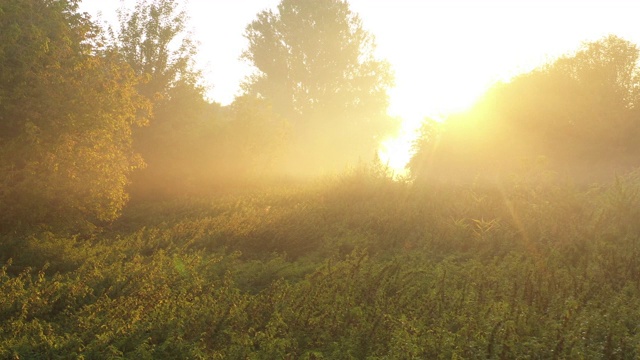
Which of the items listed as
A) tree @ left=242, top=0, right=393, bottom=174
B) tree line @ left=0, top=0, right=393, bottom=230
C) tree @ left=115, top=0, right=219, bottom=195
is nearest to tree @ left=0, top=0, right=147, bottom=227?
tree line @ left=0, top=0, right=393, bottom=230

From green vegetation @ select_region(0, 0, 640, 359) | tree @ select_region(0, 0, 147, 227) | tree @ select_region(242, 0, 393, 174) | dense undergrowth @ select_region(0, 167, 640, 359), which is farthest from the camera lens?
tree @ select_region(242, 0, 393, 174)

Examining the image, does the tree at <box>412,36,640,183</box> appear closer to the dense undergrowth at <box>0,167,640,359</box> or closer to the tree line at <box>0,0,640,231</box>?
the tree line at <box>0,0,640,231</box>

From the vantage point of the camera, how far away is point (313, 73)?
43.9 m

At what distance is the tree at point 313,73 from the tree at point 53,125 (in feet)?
96.9

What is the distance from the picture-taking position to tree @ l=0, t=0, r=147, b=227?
1194cm

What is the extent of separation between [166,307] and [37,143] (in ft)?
21.6

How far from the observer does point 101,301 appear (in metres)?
7.60

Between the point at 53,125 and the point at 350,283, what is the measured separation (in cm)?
785

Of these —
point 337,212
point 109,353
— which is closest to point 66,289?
point 109,353

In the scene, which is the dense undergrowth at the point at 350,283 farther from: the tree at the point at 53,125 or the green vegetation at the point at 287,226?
the tree at the point at 53,125

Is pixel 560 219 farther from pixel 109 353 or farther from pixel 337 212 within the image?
pixel 109 353

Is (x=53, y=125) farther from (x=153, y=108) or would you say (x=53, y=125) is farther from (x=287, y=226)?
(x=153, y=108)

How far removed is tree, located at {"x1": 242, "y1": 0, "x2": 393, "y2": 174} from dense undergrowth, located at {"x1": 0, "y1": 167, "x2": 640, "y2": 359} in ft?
95.6

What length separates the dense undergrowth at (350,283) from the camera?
6164mm
